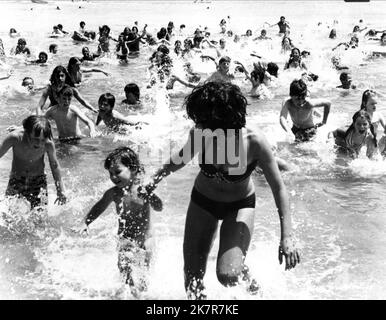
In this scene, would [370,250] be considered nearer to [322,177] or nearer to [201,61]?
[322,177]

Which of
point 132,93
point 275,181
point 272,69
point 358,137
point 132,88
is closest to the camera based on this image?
point 275,181

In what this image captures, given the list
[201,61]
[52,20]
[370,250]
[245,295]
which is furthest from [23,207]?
[52,20]

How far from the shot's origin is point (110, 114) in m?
8.17

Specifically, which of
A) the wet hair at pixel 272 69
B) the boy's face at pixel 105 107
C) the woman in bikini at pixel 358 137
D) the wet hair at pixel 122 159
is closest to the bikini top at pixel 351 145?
the woman in bikini at pixel 358 137

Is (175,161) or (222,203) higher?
(175,161)

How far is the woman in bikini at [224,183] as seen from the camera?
130 inches

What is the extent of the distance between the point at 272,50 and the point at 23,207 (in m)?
17.1

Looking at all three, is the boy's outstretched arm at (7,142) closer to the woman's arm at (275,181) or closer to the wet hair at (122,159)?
the wet hair at (122,159)

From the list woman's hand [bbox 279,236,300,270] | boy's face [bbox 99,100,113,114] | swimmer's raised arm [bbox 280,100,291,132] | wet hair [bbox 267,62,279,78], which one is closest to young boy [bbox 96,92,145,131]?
boy's face [bbox 99,100,113,114]

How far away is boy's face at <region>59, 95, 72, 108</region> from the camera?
24.9ft

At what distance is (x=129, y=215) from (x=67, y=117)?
4179 millimetres

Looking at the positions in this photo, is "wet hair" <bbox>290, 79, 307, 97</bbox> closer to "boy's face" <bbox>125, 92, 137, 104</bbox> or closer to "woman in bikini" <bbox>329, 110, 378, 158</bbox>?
"woman in bikini" <bbox>329, 110, 378, 158</bbox>

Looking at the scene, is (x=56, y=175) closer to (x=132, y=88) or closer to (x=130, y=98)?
(x=132, y=88)

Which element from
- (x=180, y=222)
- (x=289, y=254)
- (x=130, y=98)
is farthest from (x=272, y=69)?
(x=289, y=254)
